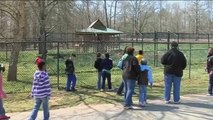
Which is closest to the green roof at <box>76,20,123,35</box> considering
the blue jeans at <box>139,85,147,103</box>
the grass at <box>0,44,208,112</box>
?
the grass at <box>0,44,208,112</box>

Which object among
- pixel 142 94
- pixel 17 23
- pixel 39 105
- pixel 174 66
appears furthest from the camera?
pixel 17 23

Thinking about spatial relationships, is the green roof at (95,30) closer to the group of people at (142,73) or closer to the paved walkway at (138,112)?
the group of people at (142,73)

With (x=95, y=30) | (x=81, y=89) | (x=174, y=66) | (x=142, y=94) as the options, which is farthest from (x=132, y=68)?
(x=95, y=30)

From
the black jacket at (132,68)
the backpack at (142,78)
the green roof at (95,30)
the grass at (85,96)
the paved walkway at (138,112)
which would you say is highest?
the green roof at (95,30)

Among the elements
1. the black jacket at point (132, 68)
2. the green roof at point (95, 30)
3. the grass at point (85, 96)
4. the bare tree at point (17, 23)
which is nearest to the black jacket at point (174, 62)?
the black jacket at point (132, 68)

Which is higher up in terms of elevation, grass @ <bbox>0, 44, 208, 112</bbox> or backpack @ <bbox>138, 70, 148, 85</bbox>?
backpack @ <bbox>138, 70, 148, 85</bbox>

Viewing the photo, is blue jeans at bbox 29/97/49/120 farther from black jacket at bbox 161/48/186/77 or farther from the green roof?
the green roof

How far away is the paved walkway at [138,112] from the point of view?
9648mm

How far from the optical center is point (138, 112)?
10297 mm

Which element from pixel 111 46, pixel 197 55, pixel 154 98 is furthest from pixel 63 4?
pixel 197 55

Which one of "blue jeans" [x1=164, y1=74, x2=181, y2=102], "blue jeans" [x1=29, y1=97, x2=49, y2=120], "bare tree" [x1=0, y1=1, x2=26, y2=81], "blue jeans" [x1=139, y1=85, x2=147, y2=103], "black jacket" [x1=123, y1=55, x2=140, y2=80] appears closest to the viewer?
"blue jeans" [x1=29, y1=97, x2=49, y2=120]

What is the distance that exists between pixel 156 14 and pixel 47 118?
9446 centimetres

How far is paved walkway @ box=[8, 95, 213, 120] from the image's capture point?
380 inches

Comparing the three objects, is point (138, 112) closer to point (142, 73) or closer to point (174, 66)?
point (142, 73)
